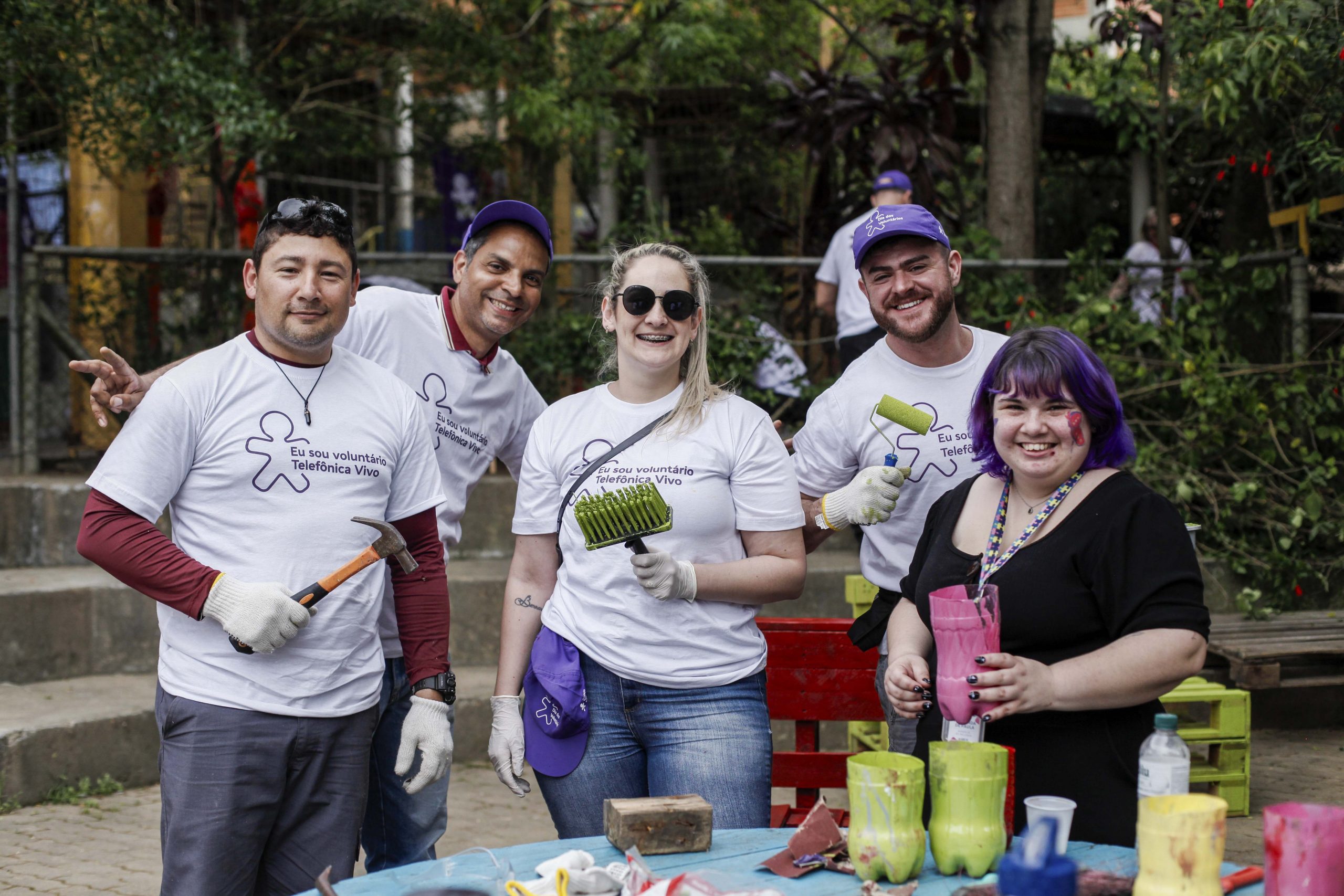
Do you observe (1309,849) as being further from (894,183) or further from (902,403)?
(894,183)

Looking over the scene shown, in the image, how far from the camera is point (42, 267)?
7242mm

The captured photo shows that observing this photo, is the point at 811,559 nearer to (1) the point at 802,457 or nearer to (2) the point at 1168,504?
(1) the point at 802,457

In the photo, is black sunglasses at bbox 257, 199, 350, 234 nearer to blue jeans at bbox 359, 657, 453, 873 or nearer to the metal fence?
blue jeans at bbox 359, 657, 453, 873

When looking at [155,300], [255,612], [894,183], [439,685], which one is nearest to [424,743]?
[439,685]

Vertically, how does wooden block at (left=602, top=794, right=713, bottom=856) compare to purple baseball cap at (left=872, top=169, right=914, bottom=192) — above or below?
below

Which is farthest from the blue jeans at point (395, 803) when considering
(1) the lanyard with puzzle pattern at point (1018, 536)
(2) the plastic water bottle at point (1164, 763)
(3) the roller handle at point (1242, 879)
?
(3) the roller handle at point (1242, 879)

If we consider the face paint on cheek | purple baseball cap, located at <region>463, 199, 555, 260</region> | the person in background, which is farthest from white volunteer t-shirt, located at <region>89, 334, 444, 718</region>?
the person in background

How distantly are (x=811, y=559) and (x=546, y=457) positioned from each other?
4.25 meters

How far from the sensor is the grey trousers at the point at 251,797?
2.66 meters

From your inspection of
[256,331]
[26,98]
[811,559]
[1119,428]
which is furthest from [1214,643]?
[26,98]

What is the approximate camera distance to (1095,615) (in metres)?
2.48

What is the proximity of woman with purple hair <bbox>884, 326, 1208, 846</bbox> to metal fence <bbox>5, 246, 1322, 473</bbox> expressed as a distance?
4481mm

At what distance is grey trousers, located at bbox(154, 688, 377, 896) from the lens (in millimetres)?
2656

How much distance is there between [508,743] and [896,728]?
3.42ft
